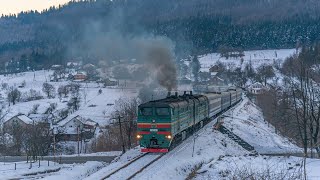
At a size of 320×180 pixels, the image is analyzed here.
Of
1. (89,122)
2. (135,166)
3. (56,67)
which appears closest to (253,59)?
(56,67)

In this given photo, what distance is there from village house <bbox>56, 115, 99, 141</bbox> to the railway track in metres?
47.6

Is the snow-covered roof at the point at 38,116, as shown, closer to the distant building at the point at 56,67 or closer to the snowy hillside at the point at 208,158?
the distant building at the point at 56,67

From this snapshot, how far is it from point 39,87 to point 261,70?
67.1 m

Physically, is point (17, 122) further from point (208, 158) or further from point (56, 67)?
point (208, 158)

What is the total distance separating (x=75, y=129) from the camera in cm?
7638

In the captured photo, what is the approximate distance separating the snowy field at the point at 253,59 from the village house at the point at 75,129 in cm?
5040

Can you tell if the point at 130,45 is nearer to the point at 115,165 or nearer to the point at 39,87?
the point at 115,165

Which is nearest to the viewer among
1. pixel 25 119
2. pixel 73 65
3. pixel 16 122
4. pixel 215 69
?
pixel 16 122

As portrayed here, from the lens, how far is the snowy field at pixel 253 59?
127 meters

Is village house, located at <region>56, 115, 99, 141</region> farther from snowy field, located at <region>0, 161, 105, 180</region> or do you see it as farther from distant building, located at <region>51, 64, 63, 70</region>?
distant building, located at <region>51, 64, 63, 70</region>

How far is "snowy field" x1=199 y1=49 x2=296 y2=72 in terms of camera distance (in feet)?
418

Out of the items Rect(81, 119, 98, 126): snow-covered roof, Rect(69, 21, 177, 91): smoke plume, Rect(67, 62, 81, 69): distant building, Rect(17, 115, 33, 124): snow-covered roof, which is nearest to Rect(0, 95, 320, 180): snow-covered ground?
Rect(69, 21, 177, 91): smoke plume

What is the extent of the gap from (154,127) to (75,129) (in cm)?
5428

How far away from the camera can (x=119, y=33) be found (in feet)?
177
